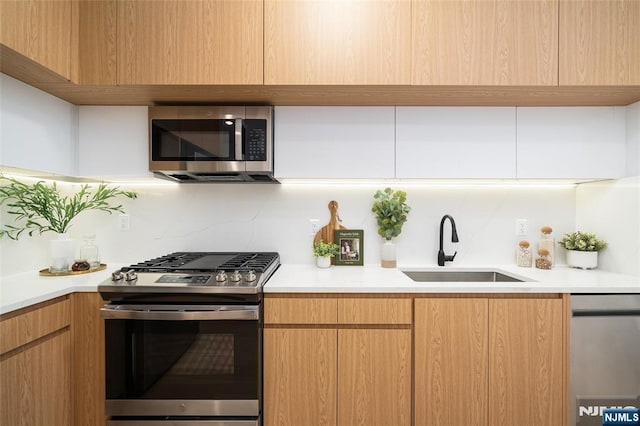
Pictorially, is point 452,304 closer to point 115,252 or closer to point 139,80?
point 139,80

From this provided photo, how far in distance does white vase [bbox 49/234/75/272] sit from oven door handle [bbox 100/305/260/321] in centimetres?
56

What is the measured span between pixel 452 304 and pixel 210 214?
5.17 ft

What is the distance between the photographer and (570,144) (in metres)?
1.95

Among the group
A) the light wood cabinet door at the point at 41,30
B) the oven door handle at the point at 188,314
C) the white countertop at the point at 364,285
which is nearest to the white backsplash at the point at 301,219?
the white countertop at the point at 364,285

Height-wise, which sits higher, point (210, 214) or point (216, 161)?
point (216, 161)

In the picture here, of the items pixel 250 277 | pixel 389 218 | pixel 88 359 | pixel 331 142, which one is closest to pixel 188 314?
pixel 250 277

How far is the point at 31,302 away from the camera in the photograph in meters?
1.39

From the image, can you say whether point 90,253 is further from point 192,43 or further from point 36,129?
point 192,43

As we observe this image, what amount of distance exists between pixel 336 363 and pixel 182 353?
724 mm

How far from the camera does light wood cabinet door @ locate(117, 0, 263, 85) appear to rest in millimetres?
1694

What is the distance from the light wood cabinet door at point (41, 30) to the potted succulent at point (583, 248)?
117 inches

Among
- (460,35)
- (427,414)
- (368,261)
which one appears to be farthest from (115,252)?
(460,35)

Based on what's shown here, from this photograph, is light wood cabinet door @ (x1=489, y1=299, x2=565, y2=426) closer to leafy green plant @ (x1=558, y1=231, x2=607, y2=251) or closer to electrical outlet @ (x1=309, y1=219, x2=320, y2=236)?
leafy green plant @ (x1=558, y1=231, x2=607, y2=251)

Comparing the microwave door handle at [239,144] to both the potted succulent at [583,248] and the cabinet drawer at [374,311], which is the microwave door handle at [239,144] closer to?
the cabinet drawer at [374,311]
